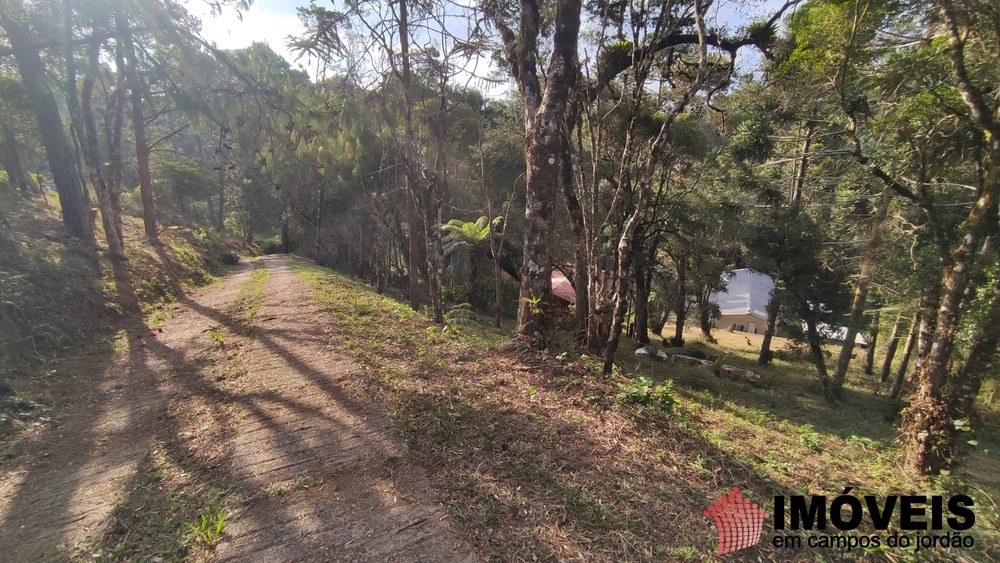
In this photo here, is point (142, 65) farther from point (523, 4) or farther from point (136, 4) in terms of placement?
point (523, 4)

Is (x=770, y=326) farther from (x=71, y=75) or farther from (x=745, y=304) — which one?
(x=71, y=75)

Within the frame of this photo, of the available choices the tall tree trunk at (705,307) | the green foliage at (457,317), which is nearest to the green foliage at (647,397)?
the green foliage at (457,317)

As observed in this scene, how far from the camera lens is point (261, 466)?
347cm

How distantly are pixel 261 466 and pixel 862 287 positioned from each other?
539 inches

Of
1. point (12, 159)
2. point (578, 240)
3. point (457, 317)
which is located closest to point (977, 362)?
Answer: point (578, 240)

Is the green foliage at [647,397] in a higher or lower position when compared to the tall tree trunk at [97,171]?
lower

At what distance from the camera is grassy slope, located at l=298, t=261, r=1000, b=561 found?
2.65 metres

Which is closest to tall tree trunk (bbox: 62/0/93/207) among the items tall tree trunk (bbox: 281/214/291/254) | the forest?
the forest

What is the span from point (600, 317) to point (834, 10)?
18.1ft

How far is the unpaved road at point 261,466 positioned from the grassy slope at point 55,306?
38cm

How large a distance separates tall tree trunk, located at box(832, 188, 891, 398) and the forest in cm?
8

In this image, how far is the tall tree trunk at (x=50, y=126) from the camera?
9.39 metres

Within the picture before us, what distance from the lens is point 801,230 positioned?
11547 mm

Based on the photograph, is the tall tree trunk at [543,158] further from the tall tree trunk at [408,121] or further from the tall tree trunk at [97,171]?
the tall tree trunk at [97,171]
